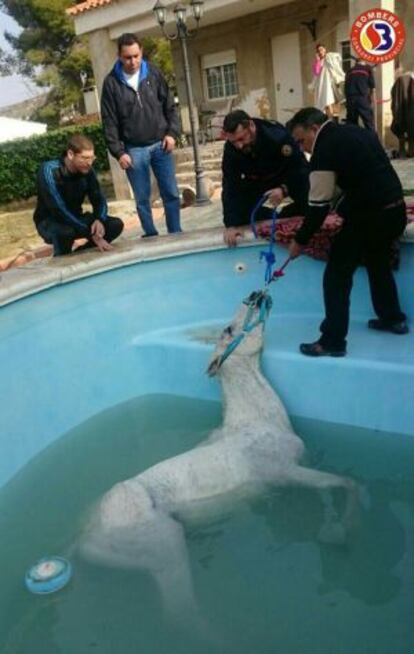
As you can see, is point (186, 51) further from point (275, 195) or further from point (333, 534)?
point (333, 534)

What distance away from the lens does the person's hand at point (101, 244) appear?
16.1 feet

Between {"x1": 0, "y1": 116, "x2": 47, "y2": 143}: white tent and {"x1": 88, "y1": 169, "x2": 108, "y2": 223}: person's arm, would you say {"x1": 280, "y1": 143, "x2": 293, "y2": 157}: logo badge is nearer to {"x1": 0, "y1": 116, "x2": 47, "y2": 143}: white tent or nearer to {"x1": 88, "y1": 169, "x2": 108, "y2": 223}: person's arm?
{"x1": 88, "y1": 169, "x2": 108, "y2": 223}: person's arm


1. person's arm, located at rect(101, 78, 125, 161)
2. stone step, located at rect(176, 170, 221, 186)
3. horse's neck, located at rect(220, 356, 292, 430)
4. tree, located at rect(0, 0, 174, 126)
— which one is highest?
tree, located at rect(0, 0, 174, 126)

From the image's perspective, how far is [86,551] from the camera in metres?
2.98

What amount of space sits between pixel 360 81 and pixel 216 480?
9.00 m

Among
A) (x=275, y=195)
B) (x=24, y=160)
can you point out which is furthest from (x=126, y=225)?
(x=24, y=160)

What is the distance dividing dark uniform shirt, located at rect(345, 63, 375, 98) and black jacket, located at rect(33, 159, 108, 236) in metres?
6.80

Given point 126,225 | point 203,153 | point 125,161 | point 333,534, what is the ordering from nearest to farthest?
point 333,534, point 125,161, point 126,225, point 203,153

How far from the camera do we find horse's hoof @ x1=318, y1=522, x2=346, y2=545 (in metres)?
3.08

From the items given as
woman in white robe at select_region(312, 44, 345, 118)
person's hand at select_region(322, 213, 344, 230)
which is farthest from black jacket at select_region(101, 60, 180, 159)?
woman in white robe at select_region(312, 44, 345, 118)

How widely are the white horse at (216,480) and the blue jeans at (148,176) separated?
7.12 ft

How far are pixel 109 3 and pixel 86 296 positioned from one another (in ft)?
35.5

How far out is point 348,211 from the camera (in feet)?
12.7

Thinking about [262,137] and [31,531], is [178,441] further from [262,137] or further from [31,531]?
[262,137]
